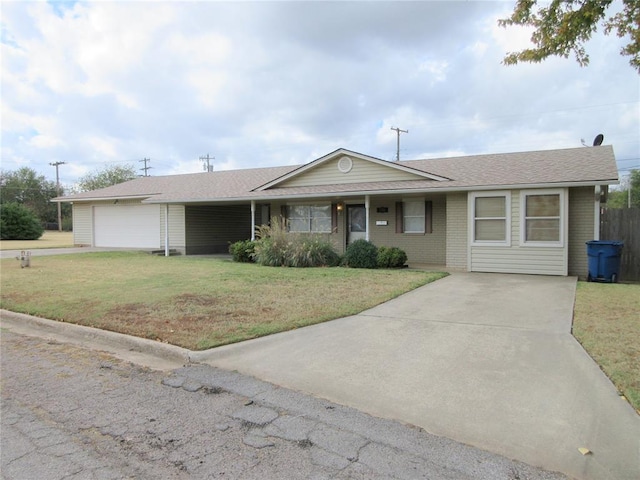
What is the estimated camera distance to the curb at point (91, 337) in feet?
18.3

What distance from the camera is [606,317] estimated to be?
22.9ft

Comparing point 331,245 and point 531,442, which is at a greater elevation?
point 331,245

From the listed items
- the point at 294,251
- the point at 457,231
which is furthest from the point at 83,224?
the point at 457,231

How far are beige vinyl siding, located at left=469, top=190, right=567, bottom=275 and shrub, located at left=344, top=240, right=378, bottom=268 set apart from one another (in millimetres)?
2926

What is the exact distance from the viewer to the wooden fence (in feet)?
42.3

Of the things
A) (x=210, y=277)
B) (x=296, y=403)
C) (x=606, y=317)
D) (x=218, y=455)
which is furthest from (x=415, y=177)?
(x=218, y=455)

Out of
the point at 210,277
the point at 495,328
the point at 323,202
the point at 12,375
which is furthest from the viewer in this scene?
the point at 323,202

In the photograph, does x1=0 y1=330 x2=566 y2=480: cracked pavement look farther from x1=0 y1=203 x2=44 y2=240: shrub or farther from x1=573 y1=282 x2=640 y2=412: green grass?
x1=0 y1=203 x2=44 y2=240: shrub

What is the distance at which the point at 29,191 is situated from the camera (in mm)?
67875

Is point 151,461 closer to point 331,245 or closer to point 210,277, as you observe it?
point 210,277

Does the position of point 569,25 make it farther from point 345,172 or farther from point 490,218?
point 345,172

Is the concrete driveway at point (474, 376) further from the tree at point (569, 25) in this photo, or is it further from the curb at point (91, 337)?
the tree at point (569, 25)

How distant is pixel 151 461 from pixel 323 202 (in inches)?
591

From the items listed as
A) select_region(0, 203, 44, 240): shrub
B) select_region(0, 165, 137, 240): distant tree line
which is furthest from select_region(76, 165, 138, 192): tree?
select_region(0, 203, 44, 240): shrub
